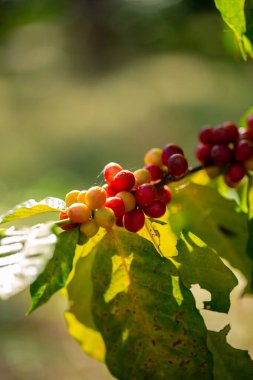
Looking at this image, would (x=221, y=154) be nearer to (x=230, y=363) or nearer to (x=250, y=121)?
(x=250, y=121)

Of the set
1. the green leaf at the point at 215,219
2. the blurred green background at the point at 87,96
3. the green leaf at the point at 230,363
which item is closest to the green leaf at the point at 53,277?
the green leaf at the point at 230,363

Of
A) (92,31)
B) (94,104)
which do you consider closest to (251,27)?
(94,104)

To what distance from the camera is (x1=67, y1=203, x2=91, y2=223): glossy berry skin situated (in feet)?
2.57

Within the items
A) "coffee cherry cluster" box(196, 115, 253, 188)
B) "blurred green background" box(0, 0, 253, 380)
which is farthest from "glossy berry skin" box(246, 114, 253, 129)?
"blurred green background" box(0, 0, 253, 380)

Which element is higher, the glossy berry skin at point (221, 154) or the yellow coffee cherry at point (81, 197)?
the yellow coffee cherry at point (81, 197)

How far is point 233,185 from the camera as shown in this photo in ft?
3.57

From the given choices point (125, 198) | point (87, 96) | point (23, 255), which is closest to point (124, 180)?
point (125, 198)

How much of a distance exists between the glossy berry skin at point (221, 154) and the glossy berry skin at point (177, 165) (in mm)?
117

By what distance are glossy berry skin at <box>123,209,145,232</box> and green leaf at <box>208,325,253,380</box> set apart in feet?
0.71

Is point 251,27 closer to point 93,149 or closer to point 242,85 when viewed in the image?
point 93,149

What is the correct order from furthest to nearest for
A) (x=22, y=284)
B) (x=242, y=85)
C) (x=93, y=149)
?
(x=242, y=85) → (x=93, y=149) → (x=22, y=284)

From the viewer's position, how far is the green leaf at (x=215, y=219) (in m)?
1.10

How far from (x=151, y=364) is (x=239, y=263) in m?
0.38

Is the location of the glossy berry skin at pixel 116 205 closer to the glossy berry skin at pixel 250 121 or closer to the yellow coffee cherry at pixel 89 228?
the yellow coffee cherry at pixel 89 228
